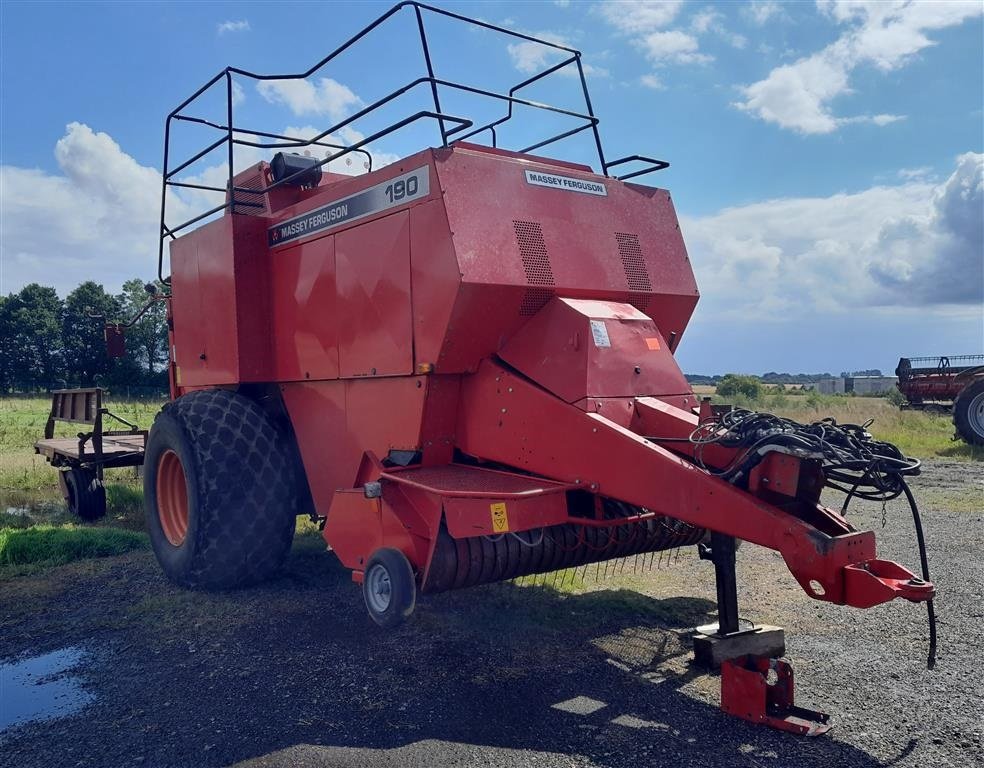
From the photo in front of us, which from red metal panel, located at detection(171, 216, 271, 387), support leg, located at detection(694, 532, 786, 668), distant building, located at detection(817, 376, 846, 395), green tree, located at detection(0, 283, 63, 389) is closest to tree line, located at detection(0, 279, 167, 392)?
green tree, located at detection(0, 283, 63, 389)

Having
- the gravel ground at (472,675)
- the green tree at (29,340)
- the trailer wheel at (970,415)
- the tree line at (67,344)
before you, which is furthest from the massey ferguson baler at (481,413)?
the green tree at (29,340)

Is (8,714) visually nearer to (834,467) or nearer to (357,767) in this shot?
(357,767)

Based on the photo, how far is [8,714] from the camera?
4109mm

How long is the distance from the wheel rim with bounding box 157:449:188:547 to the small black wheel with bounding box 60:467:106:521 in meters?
2.68

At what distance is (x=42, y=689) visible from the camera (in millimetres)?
4402

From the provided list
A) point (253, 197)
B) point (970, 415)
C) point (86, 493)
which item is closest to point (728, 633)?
point (253, 197)

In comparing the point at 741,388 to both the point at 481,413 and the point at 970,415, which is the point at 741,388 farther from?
the point at 481,413

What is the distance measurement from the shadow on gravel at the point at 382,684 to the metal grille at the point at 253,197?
3.14m

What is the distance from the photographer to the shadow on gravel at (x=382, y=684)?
142 inches

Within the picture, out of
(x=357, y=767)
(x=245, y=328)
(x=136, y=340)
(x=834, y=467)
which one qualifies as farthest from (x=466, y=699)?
(x=136, y=340)

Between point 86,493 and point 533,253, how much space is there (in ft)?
21.1

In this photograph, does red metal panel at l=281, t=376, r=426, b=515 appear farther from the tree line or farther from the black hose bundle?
the tree line

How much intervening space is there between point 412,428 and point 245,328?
201 cm

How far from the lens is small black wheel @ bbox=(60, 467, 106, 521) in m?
8.84
